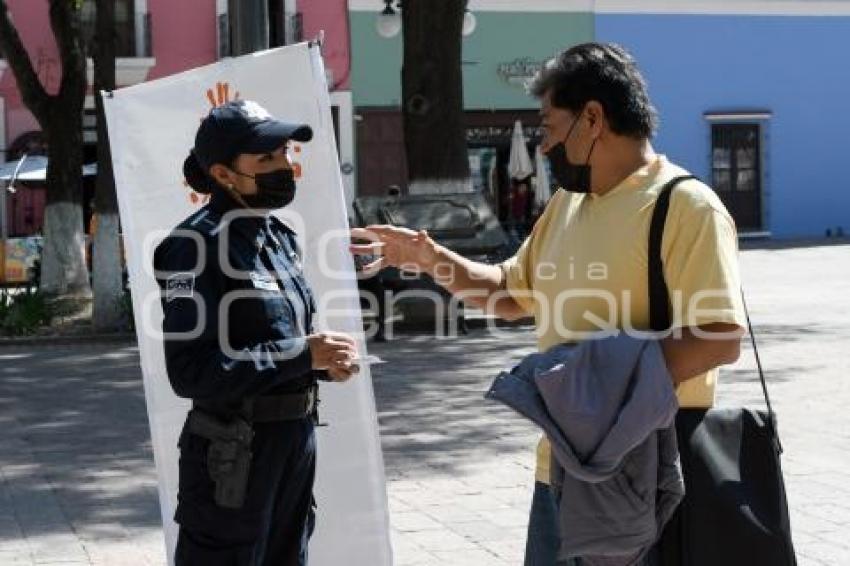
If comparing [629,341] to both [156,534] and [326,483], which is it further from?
[156,534]

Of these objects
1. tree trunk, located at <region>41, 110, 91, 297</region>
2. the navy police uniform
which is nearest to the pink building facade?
tree trunk, located at <region>41, 110, 91, 297</region>

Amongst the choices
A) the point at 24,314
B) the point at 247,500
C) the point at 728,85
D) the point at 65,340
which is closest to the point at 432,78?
the point at 65,340

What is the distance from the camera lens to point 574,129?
10.1ft

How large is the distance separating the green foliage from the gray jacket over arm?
1392 cm

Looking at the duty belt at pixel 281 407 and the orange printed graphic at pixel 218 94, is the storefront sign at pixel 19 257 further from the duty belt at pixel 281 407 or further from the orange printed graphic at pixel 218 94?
the duty belt at pixel 281 407

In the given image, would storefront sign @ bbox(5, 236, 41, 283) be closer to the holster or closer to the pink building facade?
the pink building facade

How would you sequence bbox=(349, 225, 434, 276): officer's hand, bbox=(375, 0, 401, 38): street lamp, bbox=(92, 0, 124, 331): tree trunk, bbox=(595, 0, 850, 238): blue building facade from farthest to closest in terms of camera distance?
bbox=(595, 0, 850, 238): blue building facade
bbox=(375, 0, 401, 38): street lamp
bbox=(92, 0, 124, 331): tree trunk
bbox=(349, 225, 434, 276): officer's hand

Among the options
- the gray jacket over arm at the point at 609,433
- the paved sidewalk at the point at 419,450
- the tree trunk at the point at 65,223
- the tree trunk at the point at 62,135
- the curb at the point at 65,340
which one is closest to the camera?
the gray jacket over arm at the point at 609,433

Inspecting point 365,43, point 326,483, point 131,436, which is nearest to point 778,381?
point 131,436

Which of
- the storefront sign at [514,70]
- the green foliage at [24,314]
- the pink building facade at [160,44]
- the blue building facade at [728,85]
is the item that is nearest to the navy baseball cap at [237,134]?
the green foliage at [24,314]

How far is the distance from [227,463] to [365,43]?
93.9 ft

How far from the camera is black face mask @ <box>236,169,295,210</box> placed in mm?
3496

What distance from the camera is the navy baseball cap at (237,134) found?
347cm

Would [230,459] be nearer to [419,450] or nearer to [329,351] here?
[329,351]
